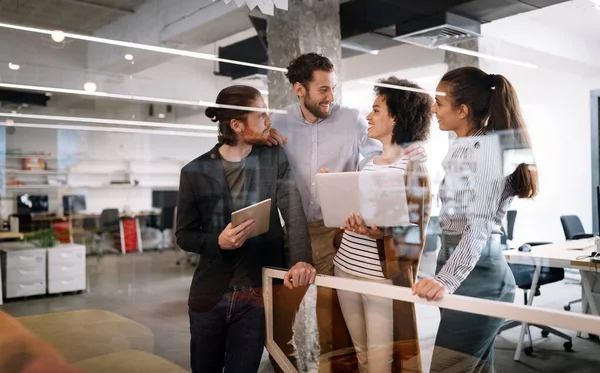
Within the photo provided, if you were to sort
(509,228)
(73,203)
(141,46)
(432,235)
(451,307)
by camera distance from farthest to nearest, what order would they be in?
1. (141,46)
2. (73,203)
3. (432,235)
4. (509,228)
5. (451,307)

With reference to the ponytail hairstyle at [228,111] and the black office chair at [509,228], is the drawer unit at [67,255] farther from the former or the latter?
the black office chair at [509,228]

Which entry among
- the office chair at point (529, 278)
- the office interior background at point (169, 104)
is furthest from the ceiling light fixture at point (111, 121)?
the office chair at point (529, 278)

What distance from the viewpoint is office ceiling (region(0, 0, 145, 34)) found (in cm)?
223

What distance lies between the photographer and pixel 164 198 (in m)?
2.45

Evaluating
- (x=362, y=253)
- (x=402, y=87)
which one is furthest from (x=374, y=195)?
(x=402, y=87)

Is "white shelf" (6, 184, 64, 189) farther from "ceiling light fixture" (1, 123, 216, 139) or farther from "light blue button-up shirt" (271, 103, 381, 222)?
"light blue button-up shirt" (271, 103, 381, 222)

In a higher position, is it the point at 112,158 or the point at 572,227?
the point at 112,158

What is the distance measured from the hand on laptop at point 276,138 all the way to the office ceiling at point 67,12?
816 mm

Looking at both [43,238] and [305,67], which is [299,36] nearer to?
[305,67]

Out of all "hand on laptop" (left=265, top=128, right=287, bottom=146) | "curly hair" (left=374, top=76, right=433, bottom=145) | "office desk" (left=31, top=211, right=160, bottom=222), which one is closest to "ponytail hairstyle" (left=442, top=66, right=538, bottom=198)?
"curly hair" (left=374, top=76, right=433, bottom=145)

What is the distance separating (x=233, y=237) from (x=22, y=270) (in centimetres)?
89

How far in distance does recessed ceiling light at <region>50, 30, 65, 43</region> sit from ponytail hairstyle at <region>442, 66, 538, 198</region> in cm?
162

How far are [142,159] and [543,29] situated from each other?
180 centimetres

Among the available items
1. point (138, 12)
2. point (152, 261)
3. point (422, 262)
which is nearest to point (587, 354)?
point (422, 262)
